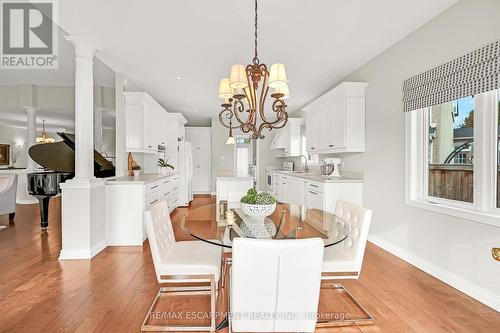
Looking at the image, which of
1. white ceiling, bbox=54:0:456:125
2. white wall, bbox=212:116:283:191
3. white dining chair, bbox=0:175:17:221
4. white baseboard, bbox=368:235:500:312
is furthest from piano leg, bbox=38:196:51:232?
white baseboard, bbox=368:235:500:312

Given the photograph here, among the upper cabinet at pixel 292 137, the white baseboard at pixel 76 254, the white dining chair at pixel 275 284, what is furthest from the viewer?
the upper cabinet at pixel 292 137

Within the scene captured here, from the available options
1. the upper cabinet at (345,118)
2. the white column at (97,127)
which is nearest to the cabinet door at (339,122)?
the upper cabinet at (345,118)

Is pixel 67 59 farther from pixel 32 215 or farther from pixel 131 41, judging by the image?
pixel 32 215

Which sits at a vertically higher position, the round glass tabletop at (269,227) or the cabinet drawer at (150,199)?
the round glass tabletop at (269,227)

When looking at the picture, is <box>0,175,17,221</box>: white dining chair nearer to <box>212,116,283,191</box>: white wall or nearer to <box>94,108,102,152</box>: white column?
<box>94,108,102,152</box>: white column

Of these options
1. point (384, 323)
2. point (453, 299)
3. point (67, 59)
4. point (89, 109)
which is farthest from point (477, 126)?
point (67, 59)

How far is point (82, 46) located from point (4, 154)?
9.81 m

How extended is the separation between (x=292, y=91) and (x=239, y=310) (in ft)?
16.3

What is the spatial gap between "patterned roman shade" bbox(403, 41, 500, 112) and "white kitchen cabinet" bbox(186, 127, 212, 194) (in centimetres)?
702

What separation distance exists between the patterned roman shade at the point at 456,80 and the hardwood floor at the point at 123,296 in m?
1.73

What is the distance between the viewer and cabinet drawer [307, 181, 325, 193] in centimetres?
415

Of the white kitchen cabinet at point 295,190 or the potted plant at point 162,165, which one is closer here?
the white kitchen cabinet at point 295,190

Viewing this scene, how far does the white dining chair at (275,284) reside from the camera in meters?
1.24
